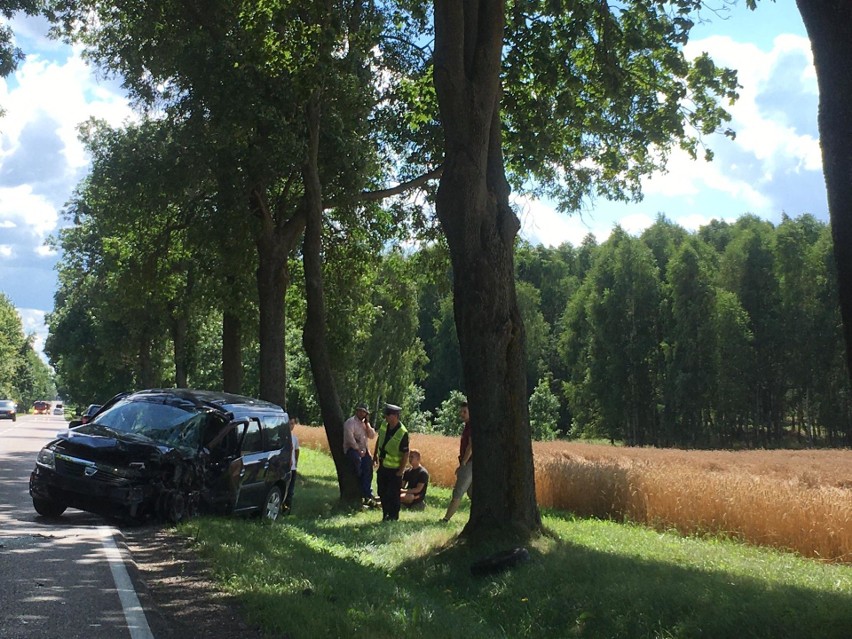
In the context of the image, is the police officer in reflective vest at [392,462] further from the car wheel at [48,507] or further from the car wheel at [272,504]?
the car wheel at [48,507]

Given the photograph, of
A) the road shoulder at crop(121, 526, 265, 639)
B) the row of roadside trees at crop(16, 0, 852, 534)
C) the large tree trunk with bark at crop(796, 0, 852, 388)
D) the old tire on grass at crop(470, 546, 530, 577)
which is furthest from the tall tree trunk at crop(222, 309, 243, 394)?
the large tree trunk with bark at crop(796, 0, 852, 388)

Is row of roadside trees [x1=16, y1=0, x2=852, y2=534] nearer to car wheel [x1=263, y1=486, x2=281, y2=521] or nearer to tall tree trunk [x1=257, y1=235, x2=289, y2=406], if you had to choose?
tall tree trunk [x1=257, y1=235, x2=289, y2=406]

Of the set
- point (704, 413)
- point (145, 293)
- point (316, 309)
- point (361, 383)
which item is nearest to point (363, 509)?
point (316, 309)

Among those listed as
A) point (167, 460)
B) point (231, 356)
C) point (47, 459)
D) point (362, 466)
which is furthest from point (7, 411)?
point (167, 460)

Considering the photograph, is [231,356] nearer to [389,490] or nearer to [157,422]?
[389,490]

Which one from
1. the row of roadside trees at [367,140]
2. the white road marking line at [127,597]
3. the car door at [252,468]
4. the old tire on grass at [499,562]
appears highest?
the row of roadside trees at [367,140]

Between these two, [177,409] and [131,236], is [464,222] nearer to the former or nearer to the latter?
[177,409]

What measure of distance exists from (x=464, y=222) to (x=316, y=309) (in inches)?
266

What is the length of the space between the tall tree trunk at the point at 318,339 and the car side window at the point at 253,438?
3209mm

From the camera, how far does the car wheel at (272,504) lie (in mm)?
13883

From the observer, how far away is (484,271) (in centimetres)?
1055

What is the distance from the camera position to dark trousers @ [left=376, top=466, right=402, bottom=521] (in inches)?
576

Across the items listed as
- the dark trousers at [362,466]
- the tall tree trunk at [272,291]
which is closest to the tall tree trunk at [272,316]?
the tall tree trunk at [272,291]

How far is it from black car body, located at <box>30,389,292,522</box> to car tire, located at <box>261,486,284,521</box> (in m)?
0.02
